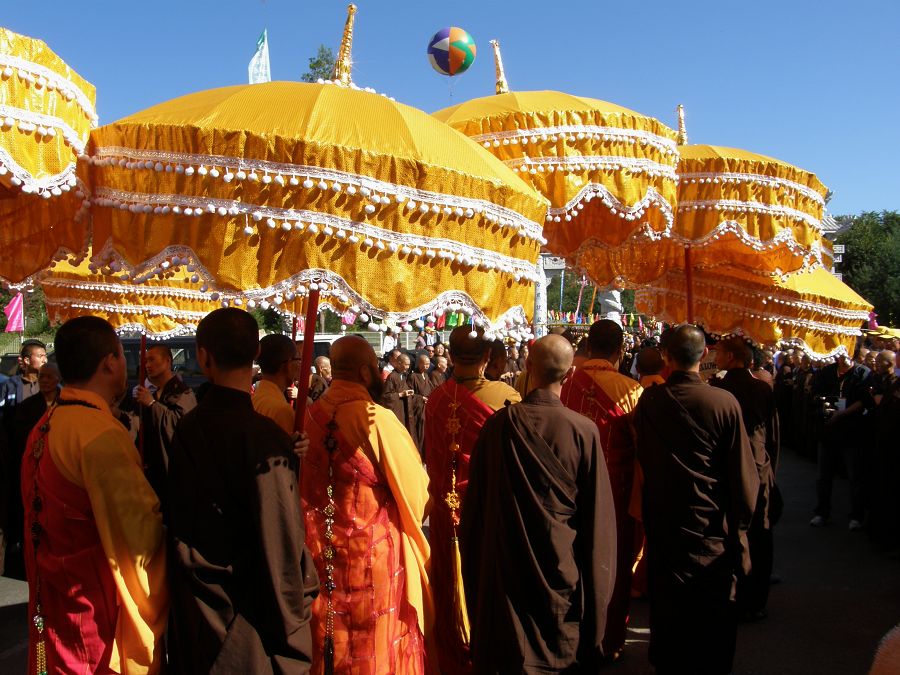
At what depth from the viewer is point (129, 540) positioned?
7.54ft

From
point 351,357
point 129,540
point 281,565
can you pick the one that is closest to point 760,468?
point 351,357

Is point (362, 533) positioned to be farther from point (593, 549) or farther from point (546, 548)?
point (593, 549)

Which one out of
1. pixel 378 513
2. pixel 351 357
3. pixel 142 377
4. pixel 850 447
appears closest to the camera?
pixel 378 513

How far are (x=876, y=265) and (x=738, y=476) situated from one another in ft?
129

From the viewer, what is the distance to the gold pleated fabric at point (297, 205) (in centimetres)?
256

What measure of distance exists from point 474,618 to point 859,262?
41.7m

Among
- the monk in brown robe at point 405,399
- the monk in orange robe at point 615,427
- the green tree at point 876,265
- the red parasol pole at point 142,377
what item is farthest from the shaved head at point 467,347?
the green tree at point 876,265

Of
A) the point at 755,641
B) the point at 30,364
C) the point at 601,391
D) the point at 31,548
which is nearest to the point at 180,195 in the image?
the point at 31,548

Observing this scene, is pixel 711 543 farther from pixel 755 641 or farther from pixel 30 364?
pixel 30 364

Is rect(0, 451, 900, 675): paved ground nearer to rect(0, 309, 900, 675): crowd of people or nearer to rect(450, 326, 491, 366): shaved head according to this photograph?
rect(0, 309, 900, 675): crowd of people

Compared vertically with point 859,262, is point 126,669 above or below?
below

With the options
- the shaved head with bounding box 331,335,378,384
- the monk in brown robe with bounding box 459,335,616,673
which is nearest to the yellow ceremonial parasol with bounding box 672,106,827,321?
the monk in brown robe with bounding box 459,335,616,673

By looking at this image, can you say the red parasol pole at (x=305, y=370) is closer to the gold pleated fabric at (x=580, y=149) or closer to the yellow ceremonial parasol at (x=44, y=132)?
the yellow ceremonial parasol at (x=44, y=132)

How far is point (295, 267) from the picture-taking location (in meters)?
2.62
